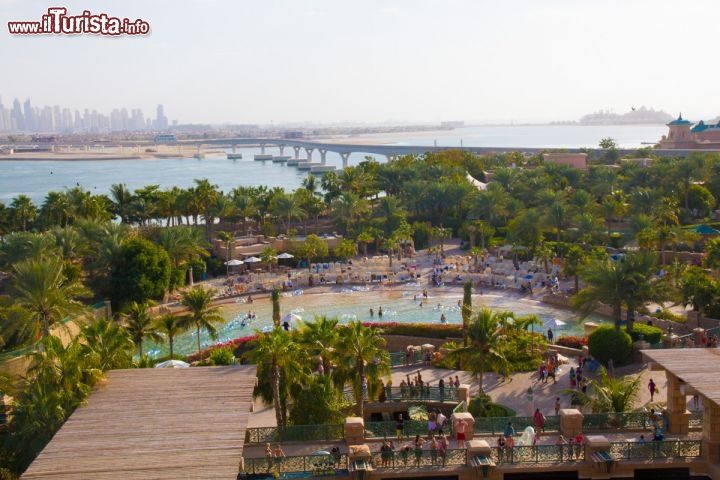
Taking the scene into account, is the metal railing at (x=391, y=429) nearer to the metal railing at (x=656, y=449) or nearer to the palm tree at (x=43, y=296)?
the metal railing at (x=656, y=449)

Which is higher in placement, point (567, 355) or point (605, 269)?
point (605, 269)

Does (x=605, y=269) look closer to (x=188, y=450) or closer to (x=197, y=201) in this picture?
(x=188, y=450)

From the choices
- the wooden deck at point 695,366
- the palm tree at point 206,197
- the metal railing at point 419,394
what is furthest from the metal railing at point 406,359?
the palm tree at point 206,197

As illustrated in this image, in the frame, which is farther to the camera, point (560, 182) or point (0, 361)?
point (560, 182)

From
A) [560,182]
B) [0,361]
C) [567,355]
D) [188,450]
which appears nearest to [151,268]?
[0,361]

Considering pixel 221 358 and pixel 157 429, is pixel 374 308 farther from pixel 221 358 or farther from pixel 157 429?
pixel 157 429

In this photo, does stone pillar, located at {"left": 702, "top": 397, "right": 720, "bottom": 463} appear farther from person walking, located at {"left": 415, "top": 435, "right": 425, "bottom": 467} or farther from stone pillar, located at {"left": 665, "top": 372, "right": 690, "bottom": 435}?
person walking, located at {"left": 415, "top": 435, "right": 425, "bottom": 467}

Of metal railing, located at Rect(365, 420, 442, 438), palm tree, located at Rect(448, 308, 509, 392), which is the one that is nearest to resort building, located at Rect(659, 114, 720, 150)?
palm tree, located at Rect(448, 308, 509, 392)

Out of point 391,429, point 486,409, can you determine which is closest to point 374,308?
point 486,409
